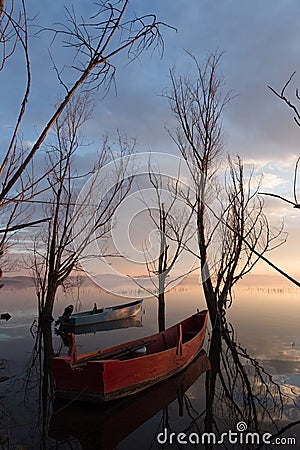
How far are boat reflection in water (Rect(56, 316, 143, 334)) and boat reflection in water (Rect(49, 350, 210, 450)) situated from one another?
6.89 metres

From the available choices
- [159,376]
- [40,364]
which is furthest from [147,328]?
[159,376]

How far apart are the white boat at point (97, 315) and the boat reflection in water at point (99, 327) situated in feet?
0.45

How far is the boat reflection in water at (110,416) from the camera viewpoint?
4.63 meters

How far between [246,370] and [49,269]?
33.1 ft

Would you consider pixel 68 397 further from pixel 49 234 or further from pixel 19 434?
pixel 49 234

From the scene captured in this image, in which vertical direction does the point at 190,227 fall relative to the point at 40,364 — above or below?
above

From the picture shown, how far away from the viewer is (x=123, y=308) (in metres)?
15.8

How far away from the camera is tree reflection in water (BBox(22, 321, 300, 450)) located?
15.5ft

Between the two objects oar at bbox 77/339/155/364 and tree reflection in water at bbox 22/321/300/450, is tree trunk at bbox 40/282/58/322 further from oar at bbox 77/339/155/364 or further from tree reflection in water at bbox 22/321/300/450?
oar at bbox 77/339/155/364

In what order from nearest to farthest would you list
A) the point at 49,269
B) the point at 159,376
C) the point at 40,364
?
the point at 159,376
the point at 40,364
the point at 49,269

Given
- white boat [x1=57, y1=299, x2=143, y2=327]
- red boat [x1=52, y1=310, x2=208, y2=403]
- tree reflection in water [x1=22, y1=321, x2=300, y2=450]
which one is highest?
white boat [x1=57, y1=299, x2=143, y2=327]

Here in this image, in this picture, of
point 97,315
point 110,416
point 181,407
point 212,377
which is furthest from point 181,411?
point 97,315

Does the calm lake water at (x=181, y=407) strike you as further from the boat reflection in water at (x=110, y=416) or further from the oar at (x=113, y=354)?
the oar at (x=113, y=354)

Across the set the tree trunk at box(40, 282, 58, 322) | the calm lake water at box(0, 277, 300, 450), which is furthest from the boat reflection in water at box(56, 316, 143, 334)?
the calm lake water at box(0, 277, 300, 450)
